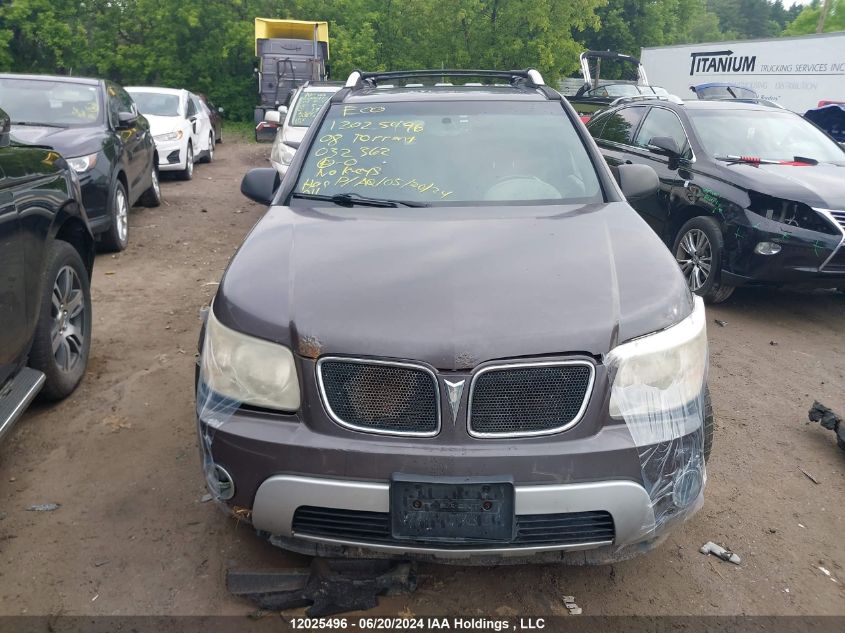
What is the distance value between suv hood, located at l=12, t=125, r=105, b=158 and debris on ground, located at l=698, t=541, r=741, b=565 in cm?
610

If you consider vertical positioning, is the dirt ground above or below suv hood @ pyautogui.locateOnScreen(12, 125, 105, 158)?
below

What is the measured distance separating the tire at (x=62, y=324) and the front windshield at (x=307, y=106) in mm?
5775

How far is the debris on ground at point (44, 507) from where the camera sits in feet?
9.96

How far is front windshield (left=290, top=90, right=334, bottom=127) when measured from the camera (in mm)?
9492

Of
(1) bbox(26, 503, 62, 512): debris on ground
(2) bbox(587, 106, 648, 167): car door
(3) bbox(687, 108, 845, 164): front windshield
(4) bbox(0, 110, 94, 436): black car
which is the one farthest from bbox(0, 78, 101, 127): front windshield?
(3) bbox(687, 108, 845, 164): front windshield

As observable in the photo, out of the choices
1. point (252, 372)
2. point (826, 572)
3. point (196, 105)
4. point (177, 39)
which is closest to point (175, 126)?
point (196, 105)

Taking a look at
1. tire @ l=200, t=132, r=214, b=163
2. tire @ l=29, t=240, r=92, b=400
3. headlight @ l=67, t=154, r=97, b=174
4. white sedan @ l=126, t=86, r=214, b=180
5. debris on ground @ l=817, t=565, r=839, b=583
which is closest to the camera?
debris on ground @ l=817, t=565, r=839, b=583

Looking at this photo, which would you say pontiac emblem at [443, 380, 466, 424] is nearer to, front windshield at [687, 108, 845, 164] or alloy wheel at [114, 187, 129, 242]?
front windshield at [687, 108, 845, 164]

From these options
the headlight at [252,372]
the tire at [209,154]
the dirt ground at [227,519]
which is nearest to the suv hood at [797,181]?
the dirt ground at [227,519]

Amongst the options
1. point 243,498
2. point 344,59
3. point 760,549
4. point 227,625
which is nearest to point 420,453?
point 243,498

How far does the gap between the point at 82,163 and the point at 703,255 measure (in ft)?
18.9

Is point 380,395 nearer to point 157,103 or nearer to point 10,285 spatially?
point 10,285

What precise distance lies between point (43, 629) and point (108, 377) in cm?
220

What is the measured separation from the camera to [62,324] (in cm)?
395
